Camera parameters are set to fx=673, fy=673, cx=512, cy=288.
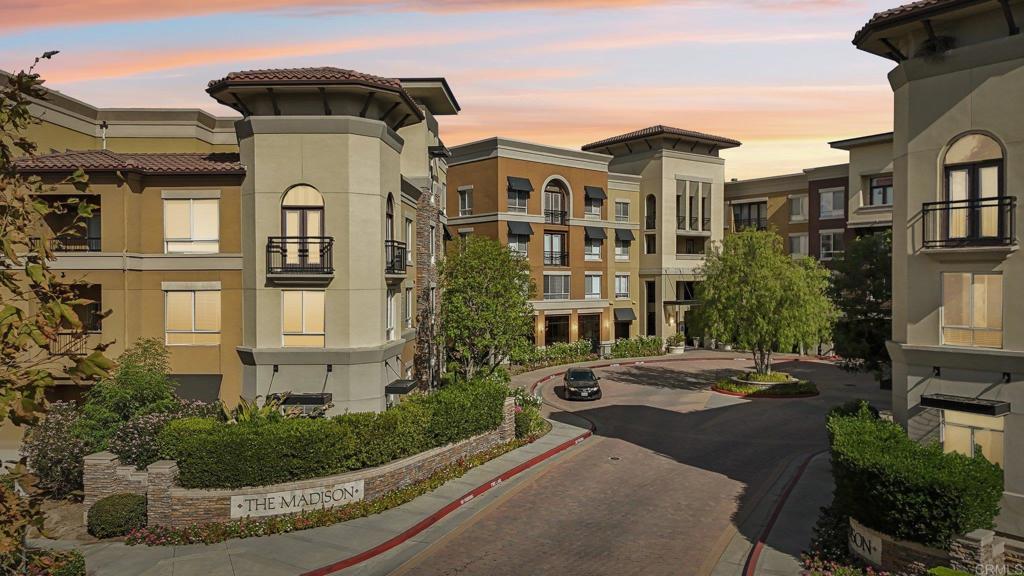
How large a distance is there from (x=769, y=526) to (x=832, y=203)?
152ft

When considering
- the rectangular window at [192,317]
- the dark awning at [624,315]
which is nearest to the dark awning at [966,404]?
the rectangular window at [192,317]

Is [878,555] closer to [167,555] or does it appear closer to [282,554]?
[282,554]

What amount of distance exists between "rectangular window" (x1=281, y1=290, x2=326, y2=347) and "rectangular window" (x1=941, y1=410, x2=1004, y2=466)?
19.2 metres

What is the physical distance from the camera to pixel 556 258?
5444 centimetres

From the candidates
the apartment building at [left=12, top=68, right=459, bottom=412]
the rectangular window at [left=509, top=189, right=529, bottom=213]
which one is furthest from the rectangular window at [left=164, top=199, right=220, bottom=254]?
the rectangular window at [left=509, top=189, right=529, bottom=213]

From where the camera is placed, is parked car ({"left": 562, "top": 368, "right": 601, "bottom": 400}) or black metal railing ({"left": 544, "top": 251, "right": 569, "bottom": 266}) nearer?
parked car ({"left": 562, "top": 368, "right": 601, "bottom": 400})

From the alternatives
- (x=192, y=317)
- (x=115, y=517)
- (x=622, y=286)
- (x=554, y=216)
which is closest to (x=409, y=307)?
(x=192, y=317)

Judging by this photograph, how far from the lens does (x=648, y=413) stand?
3475cm

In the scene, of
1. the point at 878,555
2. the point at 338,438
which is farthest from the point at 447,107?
the point at 878,555

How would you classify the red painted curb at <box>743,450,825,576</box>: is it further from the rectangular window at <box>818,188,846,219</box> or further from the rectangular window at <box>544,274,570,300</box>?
the rectangular window at <box>818,188,846,219</box>

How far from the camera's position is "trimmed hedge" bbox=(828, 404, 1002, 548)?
14266mm

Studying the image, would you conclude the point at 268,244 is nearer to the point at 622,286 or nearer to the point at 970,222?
the point at 970,222

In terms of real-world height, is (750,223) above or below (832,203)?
below

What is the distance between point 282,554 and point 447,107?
2567cm
